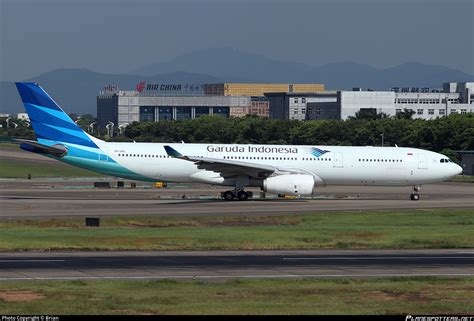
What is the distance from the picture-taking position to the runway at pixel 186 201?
57500mm

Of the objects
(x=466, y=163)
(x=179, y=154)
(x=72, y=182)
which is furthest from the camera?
(x=466, y=163)

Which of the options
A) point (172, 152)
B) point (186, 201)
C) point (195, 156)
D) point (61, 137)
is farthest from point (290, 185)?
point (61, 137)

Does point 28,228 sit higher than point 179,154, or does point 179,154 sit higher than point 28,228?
point 179,154

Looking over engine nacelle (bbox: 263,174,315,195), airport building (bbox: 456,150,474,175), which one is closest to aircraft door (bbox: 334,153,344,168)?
engine nacelle (bbox: 263,174,315,195)

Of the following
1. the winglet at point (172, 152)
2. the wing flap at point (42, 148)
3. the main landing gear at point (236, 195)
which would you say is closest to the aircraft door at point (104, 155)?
the wing flap at point (42, 148)

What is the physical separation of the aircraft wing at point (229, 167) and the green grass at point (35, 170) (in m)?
44.2

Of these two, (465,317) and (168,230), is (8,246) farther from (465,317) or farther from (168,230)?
(465,317)

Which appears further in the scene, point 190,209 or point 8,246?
point 190,209

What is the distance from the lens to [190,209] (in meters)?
59.5

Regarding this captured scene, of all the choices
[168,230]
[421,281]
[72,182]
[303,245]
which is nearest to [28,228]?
[168,230]

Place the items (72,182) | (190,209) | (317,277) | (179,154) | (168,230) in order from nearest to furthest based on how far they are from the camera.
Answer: (317,277) < (168,230) < (190,209) < (179,154) < (72,182)

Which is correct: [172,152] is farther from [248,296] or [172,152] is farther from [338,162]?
[248,296]

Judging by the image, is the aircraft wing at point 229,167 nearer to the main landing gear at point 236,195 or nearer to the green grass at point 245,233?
the main landing gear at point 236,195

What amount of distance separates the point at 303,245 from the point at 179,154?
1049 inches
